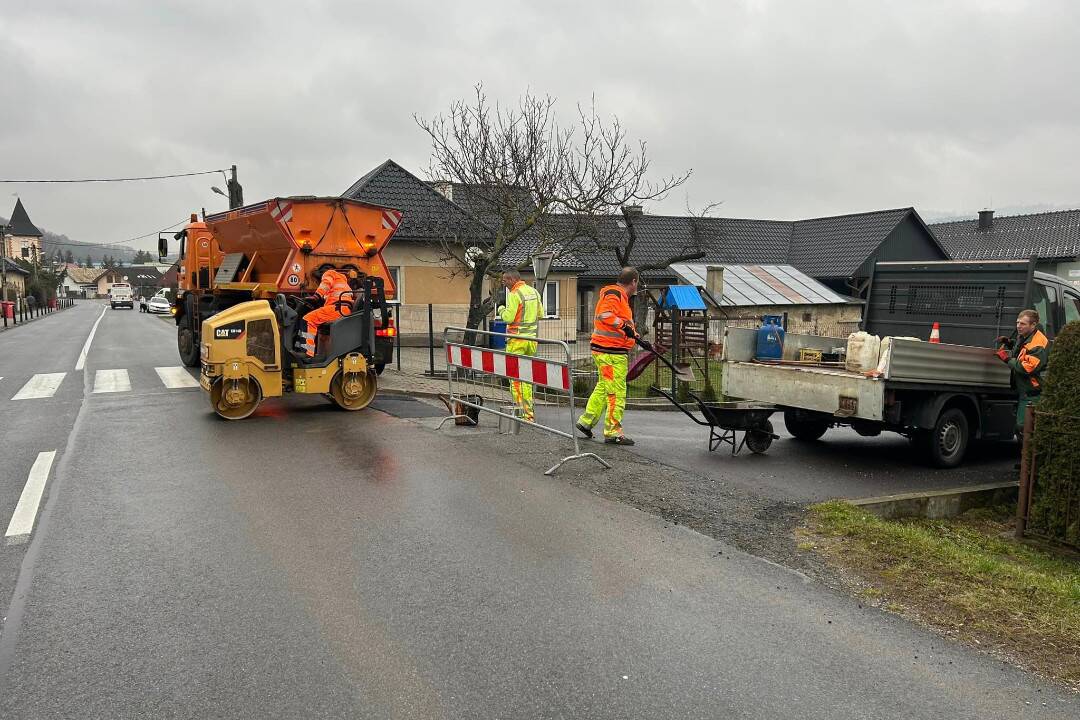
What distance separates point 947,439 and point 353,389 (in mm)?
7239

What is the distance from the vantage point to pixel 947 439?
29.4 feet

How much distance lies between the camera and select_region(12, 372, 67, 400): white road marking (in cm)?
1257

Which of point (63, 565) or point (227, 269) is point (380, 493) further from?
point (227, 269)

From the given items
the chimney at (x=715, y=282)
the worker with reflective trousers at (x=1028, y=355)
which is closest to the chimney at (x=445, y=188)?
the chimney at (x=715, y=282)

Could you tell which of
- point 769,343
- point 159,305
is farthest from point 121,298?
point 769,343

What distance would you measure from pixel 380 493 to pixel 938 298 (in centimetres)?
771

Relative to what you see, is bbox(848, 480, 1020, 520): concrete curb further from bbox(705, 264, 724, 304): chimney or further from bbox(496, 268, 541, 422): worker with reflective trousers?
bbox(705, 264, 724, 304): chimney

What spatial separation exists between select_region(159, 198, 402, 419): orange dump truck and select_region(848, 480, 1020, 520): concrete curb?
6.56 metres

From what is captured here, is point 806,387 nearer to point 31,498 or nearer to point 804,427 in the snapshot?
point 804,427

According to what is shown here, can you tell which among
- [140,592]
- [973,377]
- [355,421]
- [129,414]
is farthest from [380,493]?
[973,377]

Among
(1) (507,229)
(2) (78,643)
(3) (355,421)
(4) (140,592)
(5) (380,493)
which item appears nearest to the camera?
(2) (78,643)

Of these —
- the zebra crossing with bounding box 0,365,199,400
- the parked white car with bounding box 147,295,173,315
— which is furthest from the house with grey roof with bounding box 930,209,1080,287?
the parked white car with bounding box 147,295,173,315

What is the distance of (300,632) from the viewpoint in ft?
13.3

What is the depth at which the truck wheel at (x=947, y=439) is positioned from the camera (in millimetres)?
8812
